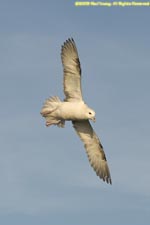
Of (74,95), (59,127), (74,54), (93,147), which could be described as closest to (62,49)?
(74,54)

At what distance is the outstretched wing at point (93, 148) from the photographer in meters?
20.3

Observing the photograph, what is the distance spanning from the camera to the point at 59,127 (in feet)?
63.2

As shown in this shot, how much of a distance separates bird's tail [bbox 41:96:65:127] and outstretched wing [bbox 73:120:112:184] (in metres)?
1.22

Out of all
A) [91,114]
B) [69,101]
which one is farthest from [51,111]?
[91,114]

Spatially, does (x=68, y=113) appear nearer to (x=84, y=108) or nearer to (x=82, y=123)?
(x=84, y=108)

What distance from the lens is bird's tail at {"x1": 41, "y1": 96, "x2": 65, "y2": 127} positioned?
62.5 ft

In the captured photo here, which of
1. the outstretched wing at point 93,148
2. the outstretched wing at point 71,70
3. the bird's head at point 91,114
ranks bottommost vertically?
the outstretched wing at point 93,148

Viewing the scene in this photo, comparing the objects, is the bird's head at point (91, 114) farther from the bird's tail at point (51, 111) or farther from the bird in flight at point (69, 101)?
the bird's tail at point (51, 111)

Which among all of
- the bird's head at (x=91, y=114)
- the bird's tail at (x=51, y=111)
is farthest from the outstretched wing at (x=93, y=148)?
the bird's head at (x=91, y=114)

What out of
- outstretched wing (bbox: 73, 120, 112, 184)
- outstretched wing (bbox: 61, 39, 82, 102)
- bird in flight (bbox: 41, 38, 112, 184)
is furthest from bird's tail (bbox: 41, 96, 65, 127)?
outstretched wing (bbox: 73, 120, 112, 184)

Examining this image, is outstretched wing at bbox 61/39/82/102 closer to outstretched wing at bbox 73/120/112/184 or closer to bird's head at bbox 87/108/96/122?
bird's head at bbox 87/108/96/122

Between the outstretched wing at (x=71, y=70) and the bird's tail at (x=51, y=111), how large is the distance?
61 centimetres

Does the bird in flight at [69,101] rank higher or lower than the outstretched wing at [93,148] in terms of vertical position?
higher

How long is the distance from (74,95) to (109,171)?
4367mm
